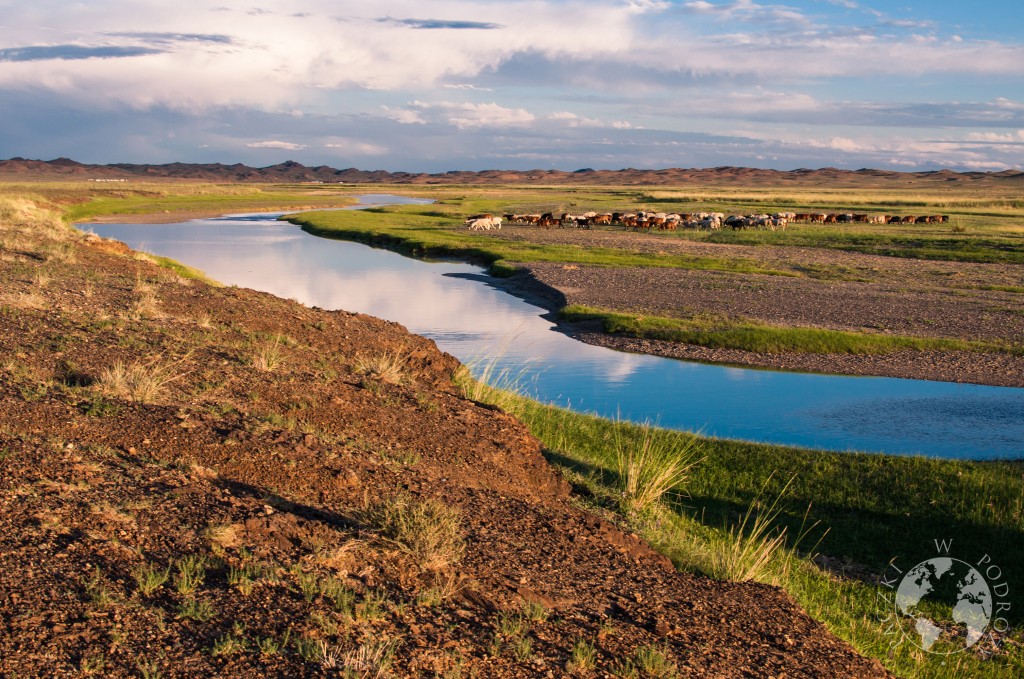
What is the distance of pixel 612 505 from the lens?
9.22 m

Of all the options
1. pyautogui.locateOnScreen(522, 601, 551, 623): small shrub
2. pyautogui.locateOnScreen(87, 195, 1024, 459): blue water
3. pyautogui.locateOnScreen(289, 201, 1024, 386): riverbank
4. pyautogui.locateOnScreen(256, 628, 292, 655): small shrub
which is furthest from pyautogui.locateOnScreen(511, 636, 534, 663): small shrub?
pyautogui.locateOnScreen(289, 201, 1024, 386): riverbank

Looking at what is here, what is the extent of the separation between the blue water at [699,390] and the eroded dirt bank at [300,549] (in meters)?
5.16

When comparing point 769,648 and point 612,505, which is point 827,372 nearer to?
point 612,505

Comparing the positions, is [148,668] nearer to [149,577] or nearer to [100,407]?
[149,577]

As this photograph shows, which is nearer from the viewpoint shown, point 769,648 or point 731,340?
point 769,648

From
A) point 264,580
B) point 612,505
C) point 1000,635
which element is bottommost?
point 1000,635

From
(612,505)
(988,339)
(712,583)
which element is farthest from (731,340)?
(712,583)

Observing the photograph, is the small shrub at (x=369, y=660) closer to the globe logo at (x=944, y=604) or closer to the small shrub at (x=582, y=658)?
the small shrub at (x=582, y=658)

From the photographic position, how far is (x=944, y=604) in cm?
842

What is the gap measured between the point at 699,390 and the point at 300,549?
1219 centimetres

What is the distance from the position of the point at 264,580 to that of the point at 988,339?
19619mm

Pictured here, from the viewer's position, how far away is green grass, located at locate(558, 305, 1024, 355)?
19.9 m

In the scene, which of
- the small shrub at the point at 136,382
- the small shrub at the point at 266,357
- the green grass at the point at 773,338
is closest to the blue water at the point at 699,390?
the green grass at the point at 773,338

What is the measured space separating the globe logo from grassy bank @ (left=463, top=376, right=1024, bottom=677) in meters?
0.16
